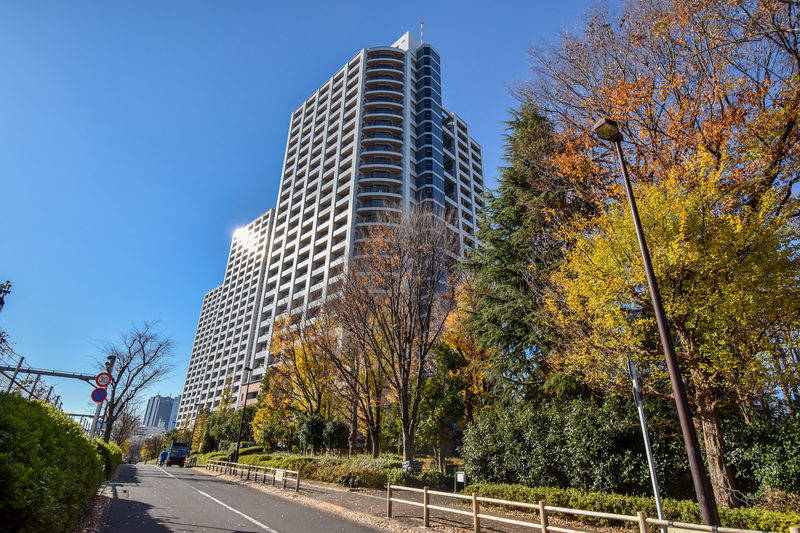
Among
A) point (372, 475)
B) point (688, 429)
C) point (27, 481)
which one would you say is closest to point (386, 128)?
point (372, 475)

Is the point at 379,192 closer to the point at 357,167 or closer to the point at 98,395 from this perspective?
the point at 357,167

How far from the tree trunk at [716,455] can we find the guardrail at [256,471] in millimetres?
13128

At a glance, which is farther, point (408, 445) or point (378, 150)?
point (378, 150)

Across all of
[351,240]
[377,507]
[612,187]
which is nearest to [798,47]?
[612,187]

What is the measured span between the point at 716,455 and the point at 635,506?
7.48ft

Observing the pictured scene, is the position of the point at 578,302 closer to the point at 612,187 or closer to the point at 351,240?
the point at 612,187

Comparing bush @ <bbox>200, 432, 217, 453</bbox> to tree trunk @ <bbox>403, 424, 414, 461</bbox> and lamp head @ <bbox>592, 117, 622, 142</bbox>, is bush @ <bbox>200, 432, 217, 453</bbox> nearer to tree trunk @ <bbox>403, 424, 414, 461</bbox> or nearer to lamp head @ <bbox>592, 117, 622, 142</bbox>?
tree trunk @ <bbox>403, 424, 414, 461</bbox>

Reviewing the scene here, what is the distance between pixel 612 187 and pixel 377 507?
12471mm

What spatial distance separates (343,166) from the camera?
195 feet

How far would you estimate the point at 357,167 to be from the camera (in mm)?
56094

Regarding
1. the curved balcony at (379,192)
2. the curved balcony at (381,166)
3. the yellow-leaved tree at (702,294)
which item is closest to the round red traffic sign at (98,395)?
the yellow-leaved tree at (702,294)

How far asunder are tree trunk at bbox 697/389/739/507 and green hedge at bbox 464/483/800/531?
3.83ft

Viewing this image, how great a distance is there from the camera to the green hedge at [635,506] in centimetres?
Result: 662

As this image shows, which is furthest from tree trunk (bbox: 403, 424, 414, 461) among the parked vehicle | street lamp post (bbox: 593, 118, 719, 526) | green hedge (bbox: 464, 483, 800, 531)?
the parked vehicle
